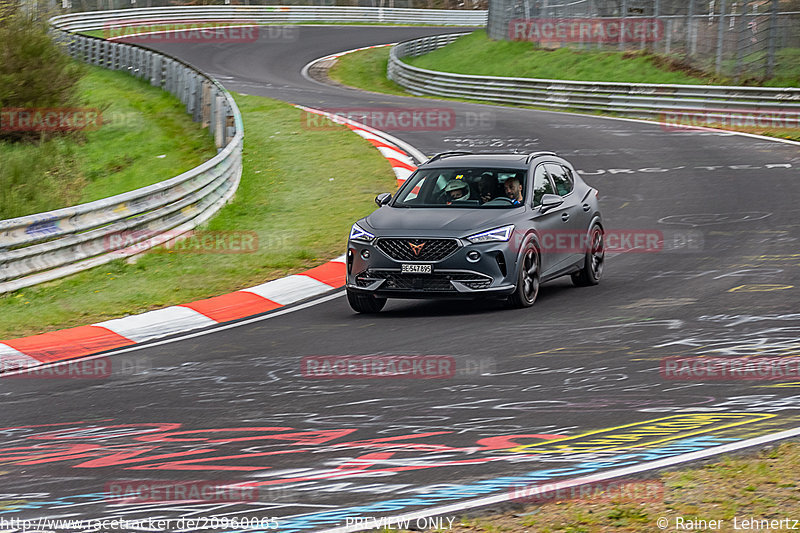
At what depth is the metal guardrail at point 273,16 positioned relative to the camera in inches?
2249

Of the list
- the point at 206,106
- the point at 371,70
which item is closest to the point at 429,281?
the point at 206,106

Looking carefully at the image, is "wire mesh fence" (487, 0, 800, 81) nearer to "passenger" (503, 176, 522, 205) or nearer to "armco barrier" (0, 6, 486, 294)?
"armco barrier" (0, 6, 486, 294)

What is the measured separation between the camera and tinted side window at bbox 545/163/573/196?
505 inches

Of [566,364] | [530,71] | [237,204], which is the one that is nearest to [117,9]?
[530,71]

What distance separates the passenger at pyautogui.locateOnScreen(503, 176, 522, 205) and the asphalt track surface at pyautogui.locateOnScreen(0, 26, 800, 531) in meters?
1.16

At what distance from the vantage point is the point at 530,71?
40438 millimetres

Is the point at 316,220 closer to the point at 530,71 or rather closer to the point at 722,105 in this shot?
the point at 722,105

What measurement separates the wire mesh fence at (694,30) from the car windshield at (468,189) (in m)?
20.6

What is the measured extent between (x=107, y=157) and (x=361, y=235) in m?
14.7

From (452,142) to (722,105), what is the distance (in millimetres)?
8224

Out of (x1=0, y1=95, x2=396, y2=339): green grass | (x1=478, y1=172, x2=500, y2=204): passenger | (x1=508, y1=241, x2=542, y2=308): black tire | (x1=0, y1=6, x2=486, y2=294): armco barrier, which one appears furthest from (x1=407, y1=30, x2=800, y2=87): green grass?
(x1=508, y1=241, x2=542, y2=308): black tire

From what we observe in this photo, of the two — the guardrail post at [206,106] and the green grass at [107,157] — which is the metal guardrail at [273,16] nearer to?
the green grass at [107,157]

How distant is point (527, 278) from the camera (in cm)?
1153

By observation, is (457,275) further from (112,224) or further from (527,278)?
(112,224)
